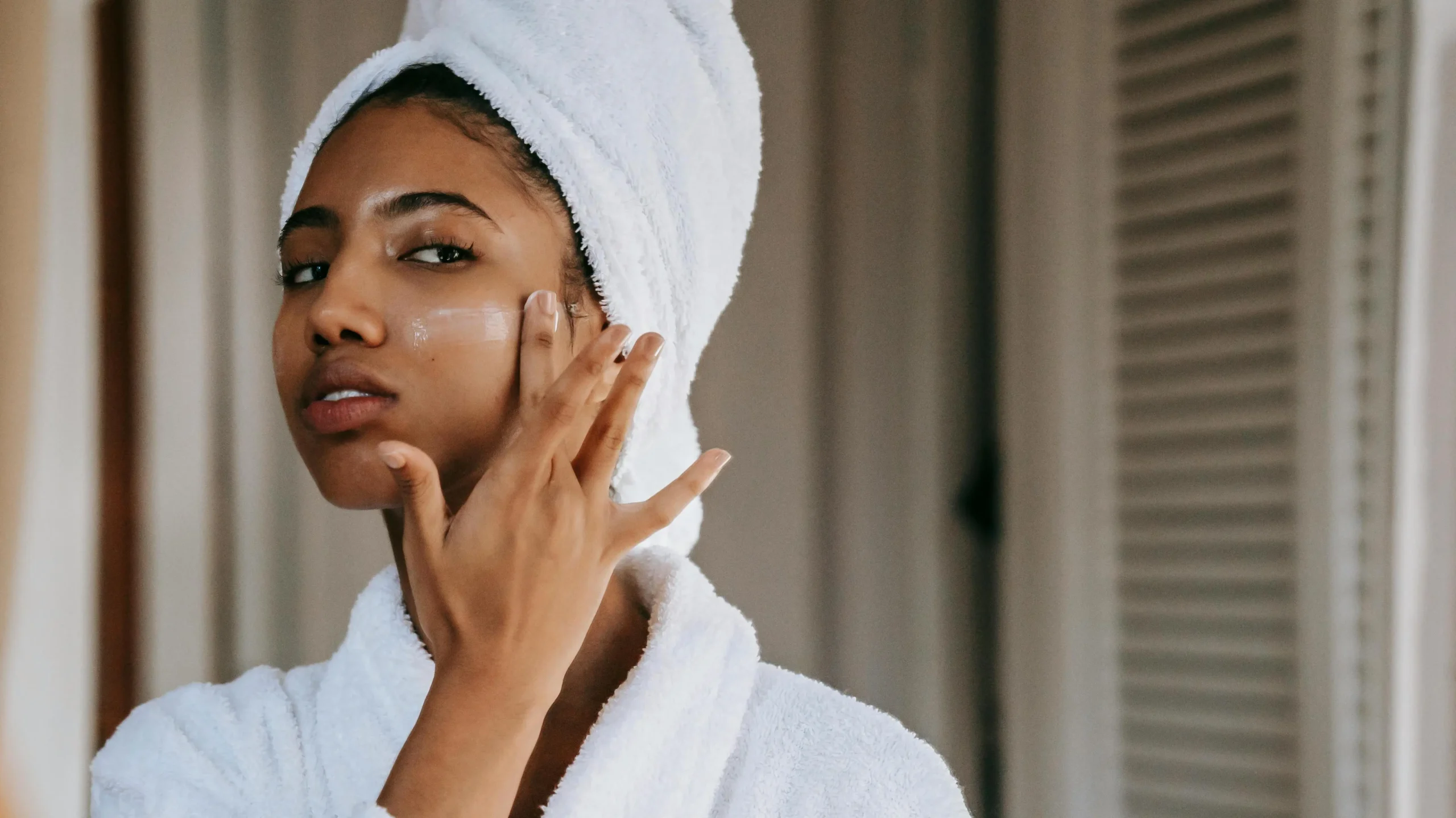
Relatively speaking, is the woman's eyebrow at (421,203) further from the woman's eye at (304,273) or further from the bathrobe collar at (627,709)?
the bathrobe collar at (627,709)

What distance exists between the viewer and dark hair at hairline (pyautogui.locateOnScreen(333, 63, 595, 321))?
0.53 meters

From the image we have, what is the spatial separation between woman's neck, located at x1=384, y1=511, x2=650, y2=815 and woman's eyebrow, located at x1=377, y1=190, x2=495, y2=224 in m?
0.15

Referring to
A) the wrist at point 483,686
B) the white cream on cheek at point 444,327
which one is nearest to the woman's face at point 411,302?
the white cream on cheek at point 444,327

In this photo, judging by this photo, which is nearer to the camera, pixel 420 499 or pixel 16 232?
pixel 420 499

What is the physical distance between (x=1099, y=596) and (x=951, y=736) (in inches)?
6.4

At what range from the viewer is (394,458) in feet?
1.35

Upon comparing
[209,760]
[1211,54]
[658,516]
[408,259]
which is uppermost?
[1211,54]

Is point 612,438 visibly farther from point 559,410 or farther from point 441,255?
point 441,255

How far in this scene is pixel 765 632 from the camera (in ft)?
2.30

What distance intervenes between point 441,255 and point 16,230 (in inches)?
8.1

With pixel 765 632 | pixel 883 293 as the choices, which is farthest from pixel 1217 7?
pixel 765 632

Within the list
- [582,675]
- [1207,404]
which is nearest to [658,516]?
[582,675]

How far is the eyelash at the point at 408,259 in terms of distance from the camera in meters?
0.51

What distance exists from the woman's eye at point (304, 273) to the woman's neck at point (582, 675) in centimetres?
12
